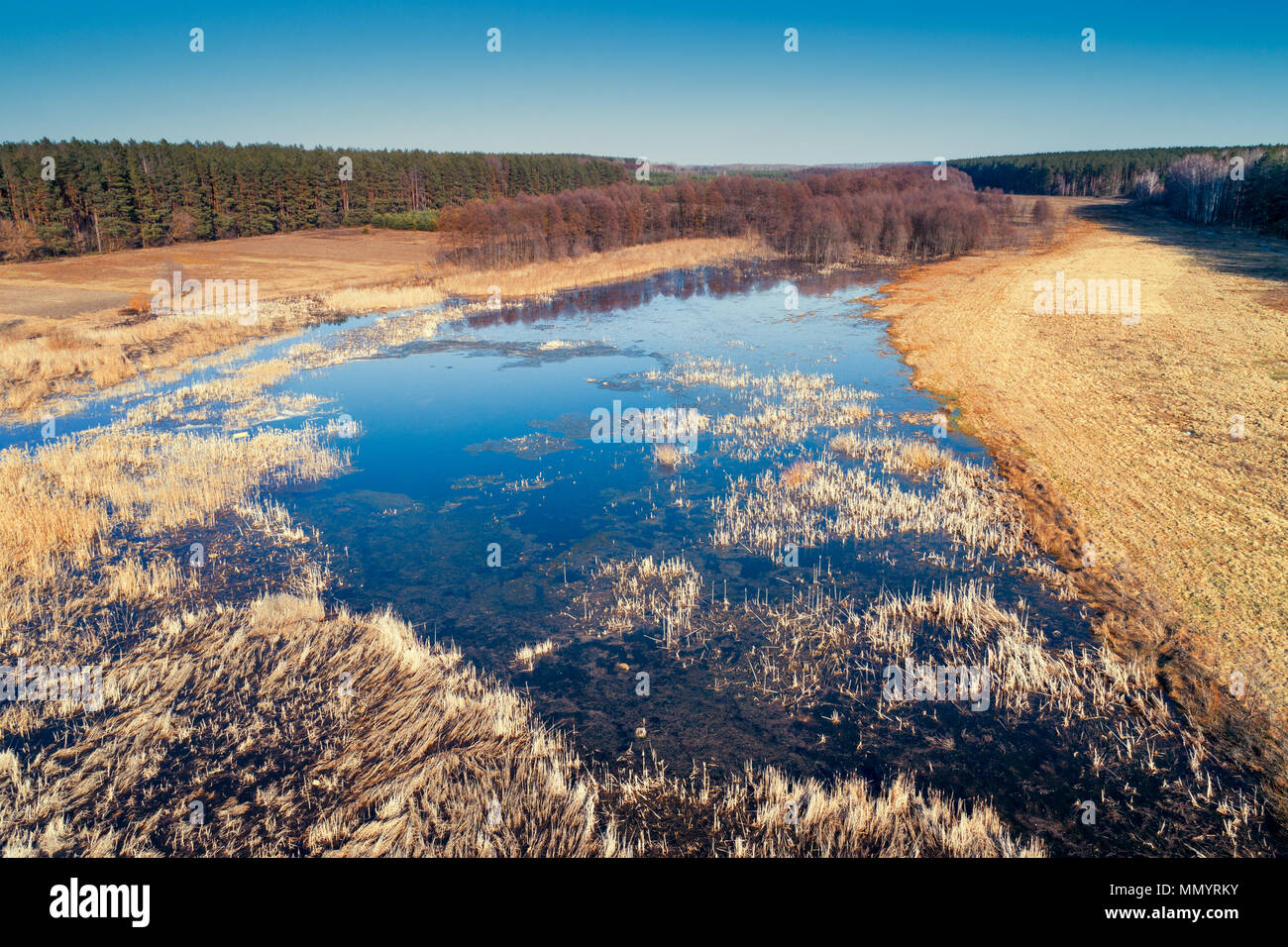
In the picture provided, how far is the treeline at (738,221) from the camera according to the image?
5644cm

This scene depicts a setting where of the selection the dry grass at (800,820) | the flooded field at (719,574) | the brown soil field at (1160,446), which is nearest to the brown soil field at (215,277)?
the flooded field at (719,574)

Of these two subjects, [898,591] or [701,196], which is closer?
[898,591]

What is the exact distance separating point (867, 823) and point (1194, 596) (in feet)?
21.6

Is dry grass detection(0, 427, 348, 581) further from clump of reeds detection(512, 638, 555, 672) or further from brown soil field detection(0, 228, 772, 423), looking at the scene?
clump of reeds detection(512, 638, 555, 672)

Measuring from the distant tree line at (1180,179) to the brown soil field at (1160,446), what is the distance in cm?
4051

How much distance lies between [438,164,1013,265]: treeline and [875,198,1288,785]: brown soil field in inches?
897

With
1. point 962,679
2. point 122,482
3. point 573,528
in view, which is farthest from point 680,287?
point 962,679

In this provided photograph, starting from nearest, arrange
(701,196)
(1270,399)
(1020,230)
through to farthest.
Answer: (1270,399) → (1020,230) → (701,196)

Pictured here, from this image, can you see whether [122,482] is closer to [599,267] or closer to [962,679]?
[962,679]

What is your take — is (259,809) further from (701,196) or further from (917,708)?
(701,196)

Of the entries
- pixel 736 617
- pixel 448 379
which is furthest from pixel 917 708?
pixel 448 379

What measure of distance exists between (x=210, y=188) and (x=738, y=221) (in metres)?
55.6

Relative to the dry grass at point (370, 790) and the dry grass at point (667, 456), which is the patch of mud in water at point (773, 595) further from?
the dry grass at point (370, 790)

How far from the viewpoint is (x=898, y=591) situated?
34.7 feet
